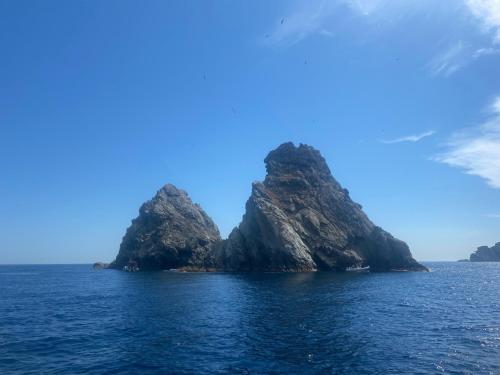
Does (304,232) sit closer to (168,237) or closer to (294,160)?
(294,160)

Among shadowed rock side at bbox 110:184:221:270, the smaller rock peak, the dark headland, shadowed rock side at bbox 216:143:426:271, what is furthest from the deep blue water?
the smaller rock peak

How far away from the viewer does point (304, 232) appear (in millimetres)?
129500

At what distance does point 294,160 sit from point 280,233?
2093 inches

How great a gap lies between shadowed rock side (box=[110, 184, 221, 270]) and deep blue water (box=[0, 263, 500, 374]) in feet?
291

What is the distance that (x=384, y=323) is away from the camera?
3934 centimetres

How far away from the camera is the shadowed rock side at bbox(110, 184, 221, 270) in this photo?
5812 inches

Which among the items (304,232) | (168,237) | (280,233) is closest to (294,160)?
(304,232)

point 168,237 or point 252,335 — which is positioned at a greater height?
point 168,237

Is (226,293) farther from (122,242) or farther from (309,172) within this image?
(122,242)

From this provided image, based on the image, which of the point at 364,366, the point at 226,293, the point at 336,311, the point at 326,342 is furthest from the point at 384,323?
the point at 226,293

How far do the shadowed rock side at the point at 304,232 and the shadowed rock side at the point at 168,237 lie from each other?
17.9 metres

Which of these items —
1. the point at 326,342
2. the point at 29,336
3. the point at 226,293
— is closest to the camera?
the point at 326,342

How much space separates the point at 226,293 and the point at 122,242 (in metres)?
128

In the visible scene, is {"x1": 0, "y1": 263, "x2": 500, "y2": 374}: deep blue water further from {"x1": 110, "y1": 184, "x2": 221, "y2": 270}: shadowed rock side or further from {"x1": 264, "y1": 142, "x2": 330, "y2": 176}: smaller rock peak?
{"x1": 264, "y1": 142, "x2": 330, "y2": 176}: smaller rock peak
